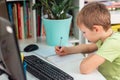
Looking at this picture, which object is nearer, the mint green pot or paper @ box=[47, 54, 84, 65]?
paper @ box=[47, 54, 84, 65]

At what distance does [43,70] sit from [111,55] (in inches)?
14.2

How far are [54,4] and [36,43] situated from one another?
319mm

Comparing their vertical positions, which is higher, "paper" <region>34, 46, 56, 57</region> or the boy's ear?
the boy's ear

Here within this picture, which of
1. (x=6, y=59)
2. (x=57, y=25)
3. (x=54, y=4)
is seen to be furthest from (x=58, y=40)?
(x=6, y=59)

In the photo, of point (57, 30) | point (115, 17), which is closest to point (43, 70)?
point (57, 30)

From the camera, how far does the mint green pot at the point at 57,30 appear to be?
170 centimetres

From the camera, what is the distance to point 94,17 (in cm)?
138

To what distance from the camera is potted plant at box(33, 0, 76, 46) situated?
1.70 metres

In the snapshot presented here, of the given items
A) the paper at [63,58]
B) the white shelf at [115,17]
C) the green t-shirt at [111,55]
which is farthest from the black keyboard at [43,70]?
the white shelf at [115,17]

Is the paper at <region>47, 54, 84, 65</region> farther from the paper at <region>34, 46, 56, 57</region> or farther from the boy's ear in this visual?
the boy's ear

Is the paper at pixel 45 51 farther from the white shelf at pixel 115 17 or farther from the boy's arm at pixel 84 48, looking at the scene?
the white shelf at pixel 115 17

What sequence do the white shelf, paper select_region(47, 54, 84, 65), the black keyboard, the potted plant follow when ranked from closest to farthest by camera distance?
the black keyboard < paper select_region(47, 54, 84, 65) < the potted plant < the white shelf

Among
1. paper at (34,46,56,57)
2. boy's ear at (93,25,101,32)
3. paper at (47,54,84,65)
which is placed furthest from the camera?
paper at (34,46,56,57)

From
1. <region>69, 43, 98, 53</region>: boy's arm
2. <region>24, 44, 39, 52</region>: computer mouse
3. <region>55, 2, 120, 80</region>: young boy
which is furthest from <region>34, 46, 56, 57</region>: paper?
<region>55, 2, 120, 80</region>: young boy
